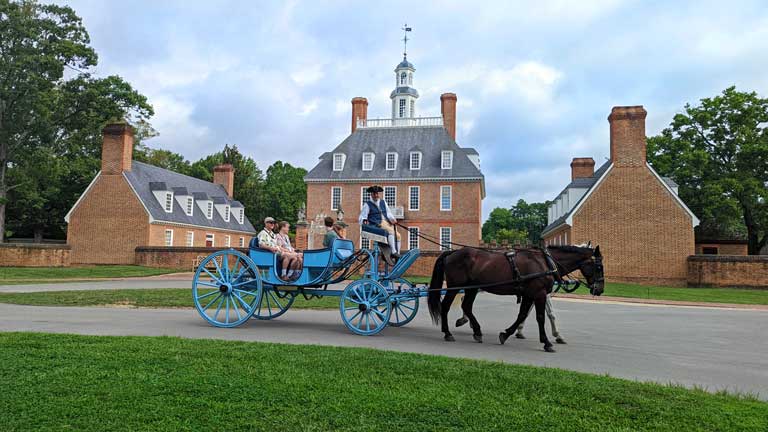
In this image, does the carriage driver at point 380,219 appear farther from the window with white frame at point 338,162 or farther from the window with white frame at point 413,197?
the window with white frame at point 338,162

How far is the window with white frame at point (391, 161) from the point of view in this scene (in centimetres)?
3990

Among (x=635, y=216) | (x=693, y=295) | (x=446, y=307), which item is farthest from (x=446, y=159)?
(x=446, y=307)

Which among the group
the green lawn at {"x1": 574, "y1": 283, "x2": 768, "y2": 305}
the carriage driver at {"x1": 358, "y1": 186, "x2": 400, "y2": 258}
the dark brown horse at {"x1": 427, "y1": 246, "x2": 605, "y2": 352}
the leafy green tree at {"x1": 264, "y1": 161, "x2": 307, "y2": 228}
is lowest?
the green lawn at {"x1": 574, "y1": 283, "x2": 768, "y2": 305}

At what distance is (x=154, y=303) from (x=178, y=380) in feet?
30.1

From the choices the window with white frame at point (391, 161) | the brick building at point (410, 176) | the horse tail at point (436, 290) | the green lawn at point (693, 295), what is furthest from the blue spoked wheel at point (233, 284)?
the window with white frame at point (391, 161)

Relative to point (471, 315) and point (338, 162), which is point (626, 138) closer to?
point (338, 162)

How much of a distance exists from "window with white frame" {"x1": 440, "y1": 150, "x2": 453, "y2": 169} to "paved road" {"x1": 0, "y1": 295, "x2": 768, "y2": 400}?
2579cm

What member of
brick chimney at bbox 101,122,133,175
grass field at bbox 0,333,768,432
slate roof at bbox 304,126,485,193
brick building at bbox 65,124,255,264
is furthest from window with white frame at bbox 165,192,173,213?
grass field at bbox 0,333,768,432

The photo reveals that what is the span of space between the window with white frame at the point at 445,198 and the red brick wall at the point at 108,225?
65.1 feet

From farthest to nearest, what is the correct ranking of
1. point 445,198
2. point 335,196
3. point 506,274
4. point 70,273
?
point 335,196 < point 445,198 < point 70,273 < point 506,274

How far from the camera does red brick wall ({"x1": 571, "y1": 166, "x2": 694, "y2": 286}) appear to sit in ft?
91.6

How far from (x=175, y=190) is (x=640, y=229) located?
31.2 metres

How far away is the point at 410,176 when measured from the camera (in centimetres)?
3900

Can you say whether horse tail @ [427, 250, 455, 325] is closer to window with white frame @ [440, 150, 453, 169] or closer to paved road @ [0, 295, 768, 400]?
paved road @ [0, 295, 768, 400]
